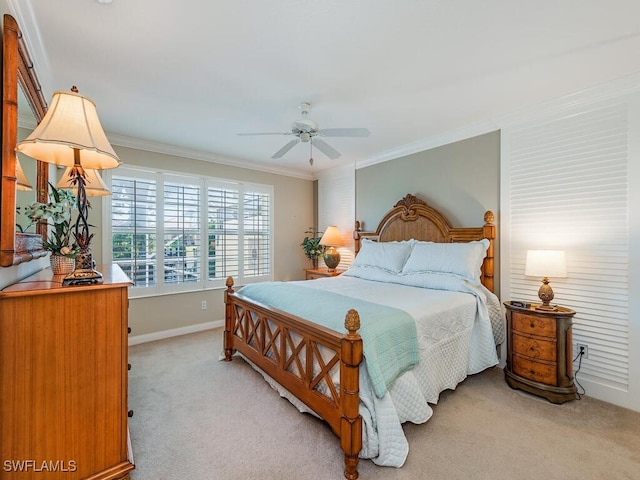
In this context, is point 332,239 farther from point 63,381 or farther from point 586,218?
point 63,381

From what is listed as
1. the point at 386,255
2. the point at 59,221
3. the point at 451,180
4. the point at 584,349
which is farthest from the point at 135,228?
the point at 584,349

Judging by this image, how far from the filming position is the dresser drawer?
96.0 inches

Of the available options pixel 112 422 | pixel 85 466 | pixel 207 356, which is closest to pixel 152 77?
pixel 112 422

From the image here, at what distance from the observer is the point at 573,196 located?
2666mm

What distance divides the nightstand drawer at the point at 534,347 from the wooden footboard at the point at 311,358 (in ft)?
5.78

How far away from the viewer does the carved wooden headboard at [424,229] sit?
3.18 metres

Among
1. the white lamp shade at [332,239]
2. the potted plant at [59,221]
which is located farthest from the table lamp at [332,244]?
the potted plant at [59,221]

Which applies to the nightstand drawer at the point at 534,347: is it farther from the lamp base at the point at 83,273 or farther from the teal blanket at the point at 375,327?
the lamp base at the point at 83,273

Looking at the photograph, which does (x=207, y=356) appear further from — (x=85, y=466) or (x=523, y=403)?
(x=523, y=403)

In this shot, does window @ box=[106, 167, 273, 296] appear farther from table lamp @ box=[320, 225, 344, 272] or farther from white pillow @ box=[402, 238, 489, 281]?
white pillow @ box=[402, 238, 489, 281]

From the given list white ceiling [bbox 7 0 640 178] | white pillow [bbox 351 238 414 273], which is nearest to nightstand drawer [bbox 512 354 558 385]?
white pillow [bbox 351 238 414 273]

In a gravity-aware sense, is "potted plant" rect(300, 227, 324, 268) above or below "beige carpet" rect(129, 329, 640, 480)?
above

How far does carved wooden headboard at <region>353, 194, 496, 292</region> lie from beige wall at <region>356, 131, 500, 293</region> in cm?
9

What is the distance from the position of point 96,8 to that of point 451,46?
2157 mm
